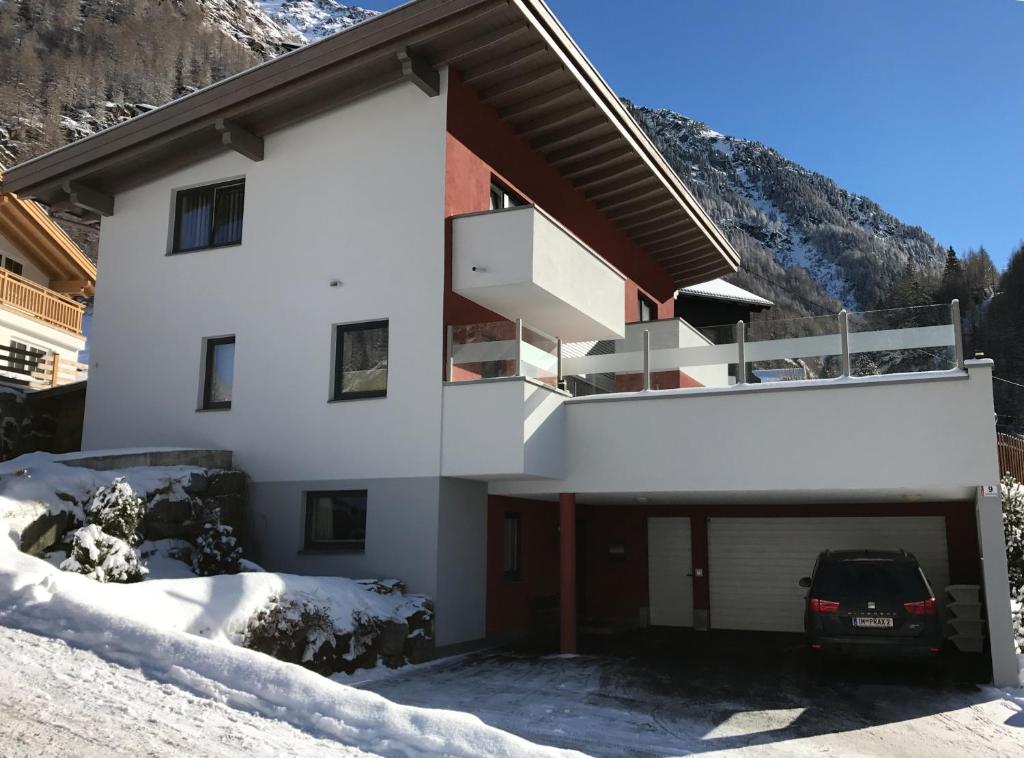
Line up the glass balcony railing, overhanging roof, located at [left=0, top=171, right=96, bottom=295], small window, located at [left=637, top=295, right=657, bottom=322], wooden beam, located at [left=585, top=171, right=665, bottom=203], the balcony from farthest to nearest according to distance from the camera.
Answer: overhanging roof, located at [left=0, top=171, right=96, bottom=295], small window, located at [left=637, top=295, right=657, bottom=322], wooden beam, located at [left=585, top=171, right=665, bottom=203], the balcony, the glass balcony railing

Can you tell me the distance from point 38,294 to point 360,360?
17.9 metres

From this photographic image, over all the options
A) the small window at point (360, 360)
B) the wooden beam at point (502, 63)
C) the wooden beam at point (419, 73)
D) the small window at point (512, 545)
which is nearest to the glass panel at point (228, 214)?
the small window at point (360, 360)

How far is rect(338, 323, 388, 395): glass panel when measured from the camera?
13.9 m

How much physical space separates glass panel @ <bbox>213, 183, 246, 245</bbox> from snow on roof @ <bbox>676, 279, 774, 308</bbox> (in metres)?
16.1

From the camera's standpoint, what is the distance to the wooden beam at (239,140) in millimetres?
14805

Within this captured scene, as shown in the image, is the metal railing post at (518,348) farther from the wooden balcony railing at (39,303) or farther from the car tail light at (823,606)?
the wooden balcony railing at (39,303)

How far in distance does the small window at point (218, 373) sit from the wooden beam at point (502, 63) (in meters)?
5.86

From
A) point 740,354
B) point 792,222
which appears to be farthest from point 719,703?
point 792,222

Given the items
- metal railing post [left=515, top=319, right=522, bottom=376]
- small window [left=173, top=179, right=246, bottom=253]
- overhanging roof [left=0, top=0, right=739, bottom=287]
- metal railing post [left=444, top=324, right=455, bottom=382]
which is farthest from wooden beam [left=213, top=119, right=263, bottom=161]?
metal railing post [left=515, top=319, right=522, bottom=376]

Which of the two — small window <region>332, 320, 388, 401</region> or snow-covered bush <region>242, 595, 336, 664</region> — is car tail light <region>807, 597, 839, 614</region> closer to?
snow-covered bush <region>242, 595, 336, 664</region>

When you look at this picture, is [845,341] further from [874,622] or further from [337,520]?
[337,520]

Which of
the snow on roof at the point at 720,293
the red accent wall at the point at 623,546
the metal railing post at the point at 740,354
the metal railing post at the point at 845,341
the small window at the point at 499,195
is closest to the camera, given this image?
the metal railing post at the point at 845,341

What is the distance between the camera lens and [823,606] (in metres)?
11.6

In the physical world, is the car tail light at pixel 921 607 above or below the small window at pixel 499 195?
below
